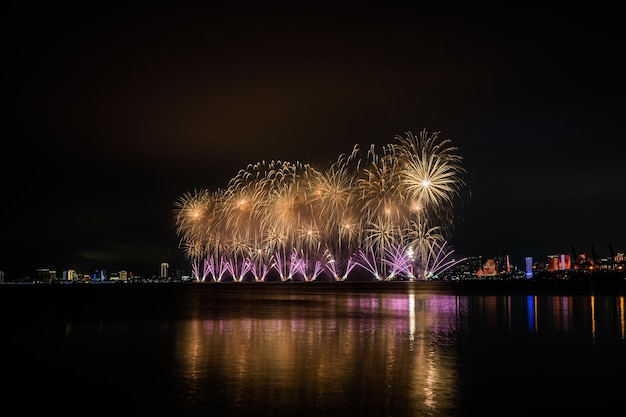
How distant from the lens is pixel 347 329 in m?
29.5

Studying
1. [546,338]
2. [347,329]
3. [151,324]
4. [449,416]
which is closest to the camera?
[449,416]

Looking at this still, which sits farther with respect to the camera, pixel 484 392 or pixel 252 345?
pixel 252 345

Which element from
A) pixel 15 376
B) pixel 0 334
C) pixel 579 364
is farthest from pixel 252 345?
pixel 0 334

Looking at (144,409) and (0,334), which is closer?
(144,409)

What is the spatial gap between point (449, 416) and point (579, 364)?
902 centimetres

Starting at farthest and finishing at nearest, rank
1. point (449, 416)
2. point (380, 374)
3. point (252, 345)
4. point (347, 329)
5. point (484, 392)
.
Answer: point (347, 329)
point (252, 345)
point (380, 374)
point (484, 392)
point (449, 416)

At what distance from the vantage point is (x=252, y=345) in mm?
23516

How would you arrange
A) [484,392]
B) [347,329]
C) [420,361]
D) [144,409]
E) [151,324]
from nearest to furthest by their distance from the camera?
[144,409] < [484,392] < [420,361] < [347,329] < [151,324]

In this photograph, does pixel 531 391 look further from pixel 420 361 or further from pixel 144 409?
pixel 144 409

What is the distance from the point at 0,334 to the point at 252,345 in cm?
1447

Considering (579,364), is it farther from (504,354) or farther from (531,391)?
(531,391)

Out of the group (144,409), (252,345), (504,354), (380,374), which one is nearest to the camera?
(144,409)

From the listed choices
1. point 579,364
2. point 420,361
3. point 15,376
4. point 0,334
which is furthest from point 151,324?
point 579,364

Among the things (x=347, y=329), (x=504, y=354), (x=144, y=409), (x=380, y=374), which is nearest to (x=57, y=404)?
(x=144, y=409)
